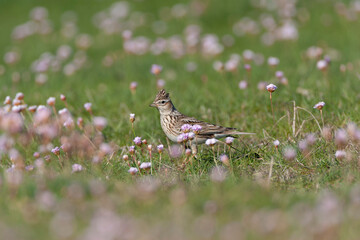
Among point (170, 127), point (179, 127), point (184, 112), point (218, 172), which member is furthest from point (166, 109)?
point (218, 172)

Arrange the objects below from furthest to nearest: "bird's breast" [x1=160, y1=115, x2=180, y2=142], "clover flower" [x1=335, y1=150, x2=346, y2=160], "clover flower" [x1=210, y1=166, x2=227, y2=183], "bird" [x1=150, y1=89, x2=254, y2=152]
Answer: "bird's breast" [x1=160, y1=115, x2=180, y2=142]
"bird" [x1=150, y1=89, x2=254, y2=152]
"clover flower" [x1=210, y1=166, x2=227, y2=183]
"clover flower" [x1=335, y1=150, x2=346, y2=160]

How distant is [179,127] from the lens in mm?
7035

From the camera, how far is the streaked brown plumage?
6917 millimetres

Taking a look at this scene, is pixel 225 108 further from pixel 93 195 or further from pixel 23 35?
pixel 23 35

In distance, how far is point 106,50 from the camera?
14359 mm

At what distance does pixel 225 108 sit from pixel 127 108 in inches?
65.0

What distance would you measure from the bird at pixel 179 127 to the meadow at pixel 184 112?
20 centimetres

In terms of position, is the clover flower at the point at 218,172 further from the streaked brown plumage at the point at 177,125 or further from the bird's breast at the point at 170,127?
the bird's breast at the point at 170,127

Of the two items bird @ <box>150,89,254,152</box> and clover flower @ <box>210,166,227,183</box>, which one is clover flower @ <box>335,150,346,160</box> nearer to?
clover flower @ <box>210,166,227,183</box>

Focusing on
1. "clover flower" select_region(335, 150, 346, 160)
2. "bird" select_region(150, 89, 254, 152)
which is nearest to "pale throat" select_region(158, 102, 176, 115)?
"bird" select_region(150, 89, 254, 152)

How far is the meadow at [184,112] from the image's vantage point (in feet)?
14.6

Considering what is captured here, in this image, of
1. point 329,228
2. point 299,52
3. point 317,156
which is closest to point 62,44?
point 299,52

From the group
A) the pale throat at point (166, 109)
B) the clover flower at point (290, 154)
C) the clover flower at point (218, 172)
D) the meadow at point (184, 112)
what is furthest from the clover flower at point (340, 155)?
the pale throat at point (166, 109)

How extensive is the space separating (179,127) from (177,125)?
72mm
